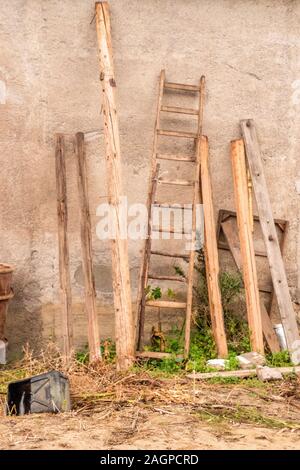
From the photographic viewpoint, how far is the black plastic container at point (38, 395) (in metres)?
5.07

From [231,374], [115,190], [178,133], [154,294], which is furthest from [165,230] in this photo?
[231,374]

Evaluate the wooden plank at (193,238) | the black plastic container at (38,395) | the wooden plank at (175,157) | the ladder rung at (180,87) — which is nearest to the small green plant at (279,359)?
the wooden plank at (193,238)

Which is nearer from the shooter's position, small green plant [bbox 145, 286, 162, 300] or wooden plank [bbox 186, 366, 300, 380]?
wooden plank [bbox 186, 366, 300, 380]

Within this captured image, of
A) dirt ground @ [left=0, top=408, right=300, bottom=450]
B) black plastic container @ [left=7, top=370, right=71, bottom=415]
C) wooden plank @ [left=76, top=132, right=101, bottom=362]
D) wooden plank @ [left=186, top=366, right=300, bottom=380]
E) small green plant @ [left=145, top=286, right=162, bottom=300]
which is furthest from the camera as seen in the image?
small green plant @ [left=145, top=286, right=162, bottom=300]

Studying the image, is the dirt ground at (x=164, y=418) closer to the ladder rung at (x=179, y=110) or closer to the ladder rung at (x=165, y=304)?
the ladder rung at (x=165, y=304)

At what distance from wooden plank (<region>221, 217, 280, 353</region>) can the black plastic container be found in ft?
8.12

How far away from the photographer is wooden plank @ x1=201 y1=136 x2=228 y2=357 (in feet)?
22.1

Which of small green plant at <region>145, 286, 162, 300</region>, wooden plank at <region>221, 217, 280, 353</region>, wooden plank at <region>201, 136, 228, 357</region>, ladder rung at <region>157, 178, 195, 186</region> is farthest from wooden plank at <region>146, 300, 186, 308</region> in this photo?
ladder rung at <region>157, 178, 195, 186</region>

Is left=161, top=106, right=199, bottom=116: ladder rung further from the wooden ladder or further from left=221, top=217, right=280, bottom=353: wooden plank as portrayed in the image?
left=221, top=217, right=280, bottom=353: wooden plank

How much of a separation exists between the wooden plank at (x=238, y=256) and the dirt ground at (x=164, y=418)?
0.82 meters


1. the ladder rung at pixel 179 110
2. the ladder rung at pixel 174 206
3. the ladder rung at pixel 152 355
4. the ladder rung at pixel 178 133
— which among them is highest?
the ladder rung at pixel 179 110

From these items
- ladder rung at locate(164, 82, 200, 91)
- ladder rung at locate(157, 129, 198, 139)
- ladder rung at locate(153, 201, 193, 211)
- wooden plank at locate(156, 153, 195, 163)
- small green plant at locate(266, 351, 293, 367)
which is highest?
ladder rung at locate(164, 82, 200, 91)

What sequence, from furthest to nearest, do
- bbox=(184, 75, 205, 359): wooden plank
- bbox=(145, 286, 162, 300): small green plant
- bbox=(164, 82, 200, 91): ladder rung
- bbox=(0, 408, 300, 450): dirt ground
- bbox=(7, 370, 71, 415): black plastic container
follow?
bbox=(164, 82, 200, 91): ladder rung < bbox=(145, 286, 162, 300): small green plant < bbox=(184, 75, 205, 359): wooden plank < bbox=(7, 370, 71, 415): black plastic container < bbox=(0, 408, 300, 450): dirt ground

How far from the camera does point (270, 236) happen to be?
700 cm
